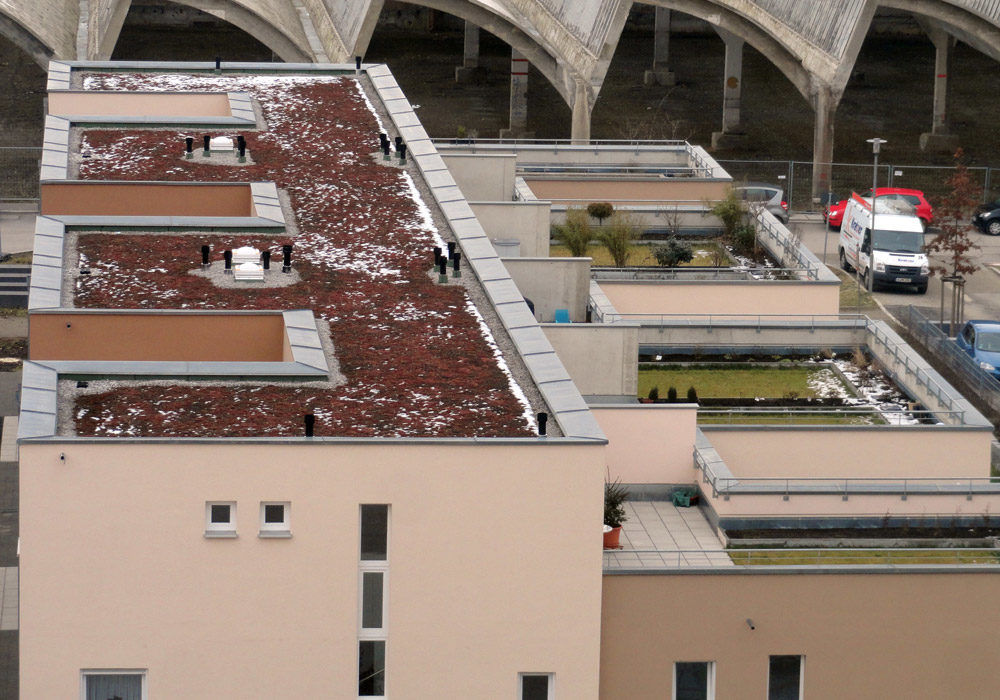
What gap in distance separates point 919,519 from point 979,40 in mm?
29473

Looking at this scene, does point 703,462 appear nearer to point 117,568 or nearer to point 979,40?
point 117,568

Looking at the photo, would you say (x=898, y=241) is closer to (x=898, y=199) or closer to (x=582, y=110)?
(x=898, y=199)

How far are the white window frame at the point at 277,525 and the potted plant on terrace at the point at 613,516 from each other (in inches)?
210

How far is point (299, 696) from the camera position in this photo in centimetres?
2047

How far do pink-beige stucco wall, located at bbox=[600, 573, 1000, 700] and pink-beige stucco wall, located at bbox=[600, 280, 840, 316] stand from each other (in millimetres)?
13438

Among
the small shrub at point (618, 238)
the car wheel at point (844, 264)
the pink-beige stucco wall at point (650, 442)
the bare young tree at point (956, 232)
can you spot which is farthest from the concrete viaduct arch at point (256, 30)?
the pink-beige stucco wall at point (650, 442)

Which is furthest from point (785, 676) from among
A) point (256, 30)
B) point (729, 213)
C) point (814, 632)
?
point (256, 30)

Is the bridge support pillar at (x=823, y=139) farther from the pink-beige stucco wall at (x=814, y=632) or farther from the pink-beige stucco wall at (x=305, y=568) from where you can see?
the pink-beige stucco wall at (x=305, y=568)

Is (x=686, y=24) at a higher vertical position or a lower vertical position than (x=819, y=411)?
higher

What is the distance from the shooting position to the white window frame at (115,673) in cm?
1998

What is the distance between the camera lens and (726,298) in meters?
35.9

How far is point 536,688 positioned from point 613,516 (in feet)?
12.9

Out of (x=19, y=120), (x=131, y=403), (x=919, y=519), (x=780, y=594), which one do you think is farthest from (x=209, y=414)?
(x=19, y=120)

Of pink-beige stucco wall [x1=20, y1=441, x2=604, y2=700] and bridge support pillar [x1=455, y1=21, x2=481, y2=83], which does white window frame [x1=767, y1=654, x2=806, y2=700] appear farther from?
bridge support pillar [x1=455, y1=21, x2=481, y2=83]
